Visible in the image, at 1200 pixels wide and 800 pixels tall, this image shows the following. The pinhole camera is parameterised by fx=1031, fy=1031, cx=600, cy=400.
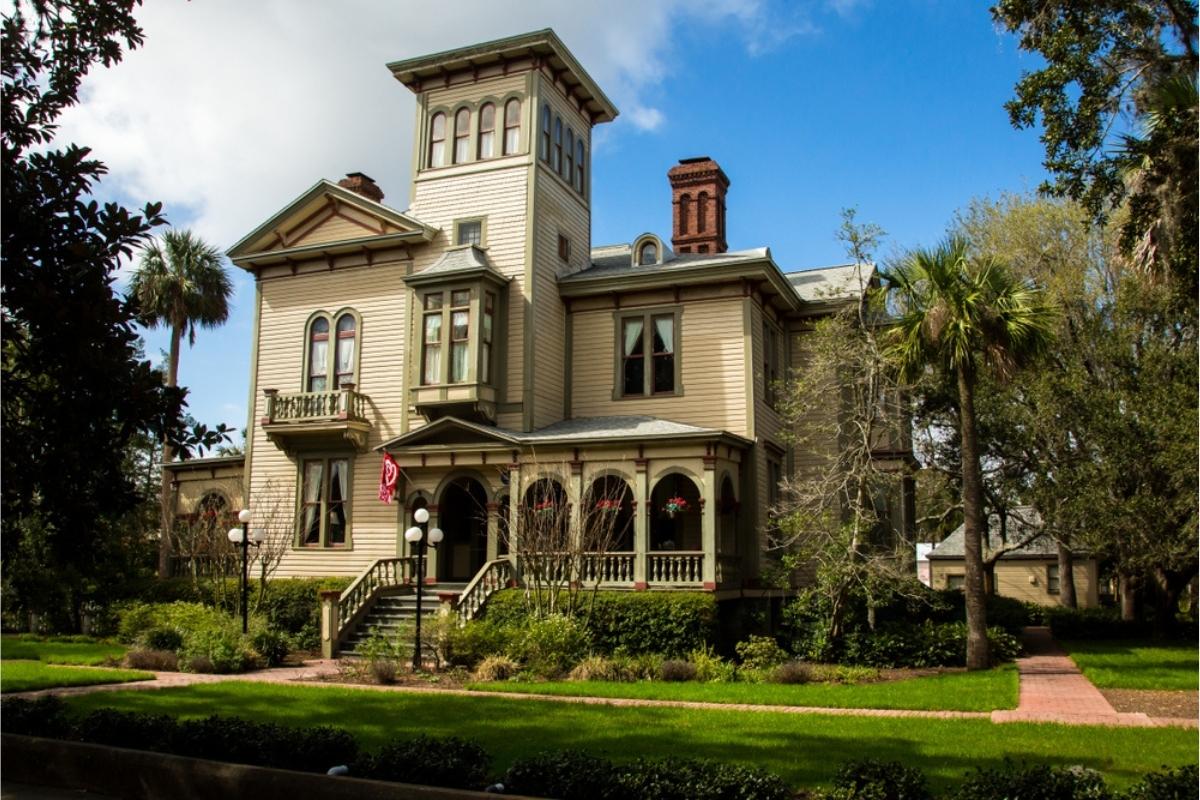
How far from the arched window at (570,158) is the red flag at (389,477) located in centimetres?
951

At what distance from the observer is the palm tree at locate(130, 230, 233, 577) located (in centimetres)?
3825

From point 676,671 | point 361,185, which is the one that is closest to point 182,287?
point 361,185

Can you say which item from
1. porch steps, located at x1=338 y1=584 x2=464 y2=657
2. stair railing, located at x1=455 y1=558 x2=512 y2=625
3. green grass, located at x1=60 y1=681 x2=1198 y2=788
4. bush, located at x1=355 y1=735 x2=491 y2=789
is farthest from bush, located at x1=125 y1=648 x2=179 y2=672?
bush, located at x1=355 y1=735 x2=491 y2=789

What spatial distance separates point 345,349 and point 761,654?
47.4ft

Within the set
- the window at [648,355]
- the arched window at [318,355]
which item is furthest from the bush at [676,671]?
the arched window at [318,355]

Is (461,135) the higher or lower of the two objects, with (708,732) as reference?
higher

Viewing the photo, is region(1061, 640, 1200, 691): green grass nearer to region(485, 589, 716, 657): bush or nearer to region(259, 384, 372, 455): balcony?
region(485, 589, 716, 657): bush

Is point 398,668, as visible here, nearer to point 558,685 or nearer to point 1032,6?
point 558,685

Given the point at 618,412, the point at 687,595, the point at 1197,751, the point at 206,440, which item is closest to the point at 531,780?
the point at 206,440

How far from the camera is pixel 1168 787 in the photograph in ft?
24.5

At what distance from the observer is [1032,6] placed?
18.2 metres

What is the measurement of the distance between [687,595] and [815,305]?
10721mm

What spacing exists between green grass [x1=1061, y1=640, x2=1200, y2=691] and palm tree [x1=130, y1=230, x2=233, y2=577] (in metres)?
30.8

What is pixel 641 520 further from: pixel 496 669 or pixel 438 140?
pixel 438 140
